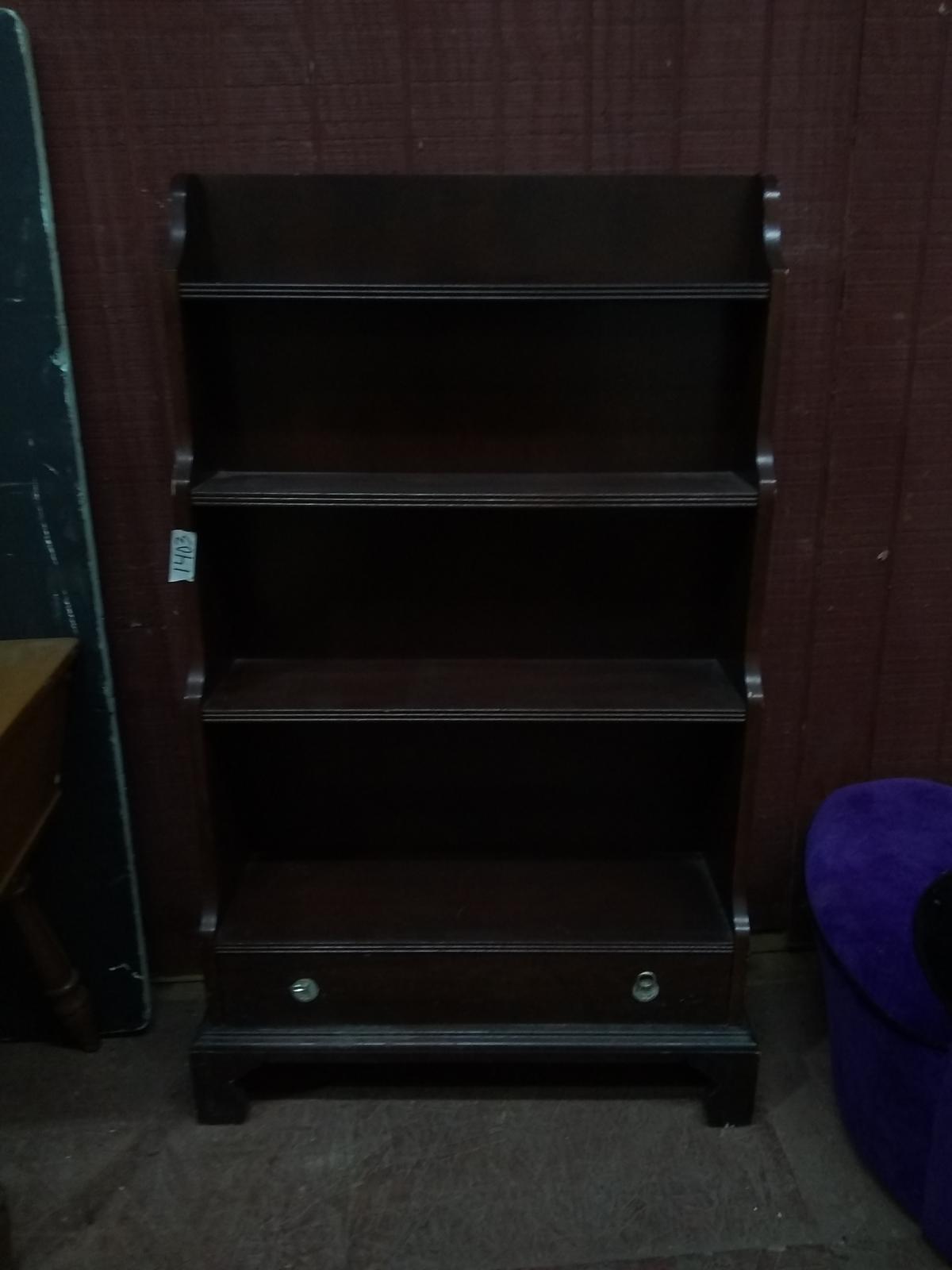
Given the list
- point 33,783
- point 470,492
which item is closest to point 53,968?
point 33,783

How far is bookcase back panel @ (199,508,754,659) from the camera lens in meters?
1.81

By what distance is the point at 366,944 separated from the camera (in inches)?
68.4

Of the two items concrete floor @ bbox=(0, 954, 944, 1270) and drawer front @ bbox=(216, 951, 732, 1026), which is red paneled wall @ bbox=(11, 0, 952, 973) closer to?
drawer front @ bbox=(216, 951, 732, 1026)

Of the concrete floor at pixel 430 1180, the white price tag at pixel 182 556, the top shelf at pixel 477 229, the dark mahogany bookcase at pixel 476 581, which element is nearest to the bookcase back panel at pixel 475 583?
the dark mahogany bookcase at pixel 476 581

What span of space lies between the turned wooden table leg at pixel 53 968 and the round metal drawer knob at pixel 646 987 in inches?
39.6

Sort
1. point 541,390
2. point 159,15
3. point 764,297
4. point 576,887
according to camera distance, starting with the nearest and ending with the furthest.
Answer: point 764,297, point 159,15, point 541,390, point 576,887

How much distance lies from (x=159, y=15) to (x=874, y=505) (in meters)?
1.47

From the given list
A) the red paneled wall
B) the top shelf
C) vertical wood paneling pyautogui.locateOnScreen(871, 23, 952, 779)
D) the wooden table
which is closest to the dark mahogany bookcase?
the top shelf

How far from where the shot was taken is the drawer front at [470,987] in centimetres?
173

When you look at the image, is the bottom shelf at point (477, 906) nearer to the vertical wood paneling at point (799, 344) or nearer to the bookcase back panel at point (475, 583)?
the vertical wood paneling at point (799, 344)

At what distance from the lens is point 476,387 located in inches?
68.9

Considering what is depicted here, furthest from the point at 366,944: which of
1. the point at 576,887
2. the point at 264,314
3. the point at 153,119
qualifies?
the point at 153,119

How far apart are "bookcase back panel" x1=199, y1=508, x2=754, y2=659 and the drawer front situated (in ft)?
1.74

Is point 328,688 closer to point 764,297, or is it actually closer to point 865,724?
point 764,297
